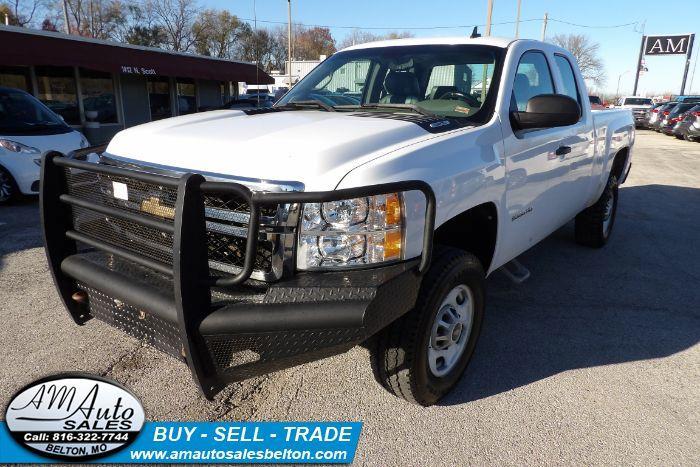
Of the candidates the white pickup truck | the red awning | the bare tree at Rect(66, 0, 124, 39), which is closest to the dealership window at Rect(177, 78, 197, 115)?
the red awning

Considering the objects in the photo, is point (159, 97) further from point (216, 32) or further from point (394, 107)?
point (216, 32)

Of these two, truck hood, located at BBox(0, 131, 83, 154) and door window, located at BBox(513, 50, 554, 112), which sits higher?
door window, located at BBox(513, 50, 554, 112)

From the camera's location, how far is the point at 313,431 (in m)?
2.59

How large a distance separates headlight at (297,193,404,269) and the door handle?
6.80 feet

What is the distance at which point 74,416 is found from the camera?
254 cm

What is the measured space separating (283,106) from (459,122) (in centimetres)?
134

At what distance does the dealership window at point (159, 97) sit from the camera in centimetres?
1850

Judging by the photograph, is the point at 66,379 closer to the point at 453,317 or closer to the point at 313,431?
the point at 313,431

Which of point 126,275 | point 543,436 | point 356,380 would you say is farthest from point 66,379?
point 543,436

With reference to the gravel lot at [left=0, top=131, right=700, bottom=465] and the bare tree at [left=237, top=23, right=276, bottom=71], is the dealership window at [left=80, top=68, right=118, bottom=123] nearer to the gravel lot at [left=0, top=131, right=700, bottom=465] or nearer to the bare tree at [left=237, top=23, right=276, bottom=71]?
the gravel lot at [left=0, top=131, right=700, bottom=465]

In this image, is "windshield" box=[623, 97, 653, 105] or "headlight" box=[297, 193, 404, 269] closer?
"headlight" box=[297, 193, 404, 269]

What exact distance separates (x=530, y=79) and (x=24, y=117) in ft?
24.6

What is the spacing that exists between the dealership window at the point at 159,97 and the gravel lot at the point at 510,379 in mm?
15272

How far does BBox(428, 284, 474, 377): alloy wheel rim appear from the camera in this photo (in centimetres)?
267
